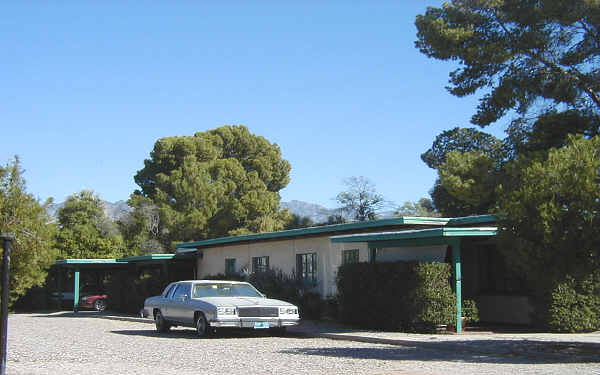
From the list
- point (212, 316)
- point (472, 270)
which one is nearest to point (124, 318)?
point (212, 316)

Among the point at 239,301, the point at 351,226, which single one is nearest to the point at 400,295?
the point at 239,301

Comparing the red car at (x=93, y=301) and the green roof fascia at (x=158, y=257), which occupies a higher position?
the green roof fascia at (x=158, y=257)

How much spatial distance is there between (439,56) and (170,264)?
15102 mm

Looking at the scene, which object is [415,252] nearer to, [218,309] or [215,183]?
[218,309]

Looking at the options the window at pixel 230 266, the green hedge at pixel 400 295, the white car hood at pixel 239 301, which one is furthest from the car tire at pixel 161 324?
the window at pixel 230 266

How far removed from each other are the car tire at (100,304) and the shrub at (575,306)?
22.9 metres

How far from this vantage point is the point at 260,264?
2798 cm

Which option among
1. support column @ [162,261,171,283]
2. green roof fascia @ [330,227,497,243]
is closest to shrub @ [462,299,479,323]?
green roof fascia @ [330,227,497,243]

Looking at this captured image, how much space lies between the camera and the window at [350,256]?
23312 millimetres

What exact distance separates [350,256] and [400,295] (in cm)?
545

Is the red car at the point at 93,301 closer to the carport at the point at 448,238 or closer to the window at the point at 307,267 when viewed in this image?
the window at the point at 307,267

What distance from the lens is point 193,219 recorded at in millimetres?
Answer: 47375

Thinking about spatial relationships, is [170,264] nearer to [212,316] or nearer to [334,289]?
[334,289]

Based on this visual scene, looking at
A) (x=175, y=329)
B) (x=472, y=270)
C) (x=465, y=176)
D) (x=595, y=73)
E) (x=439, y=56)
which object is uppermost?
(x=439, y=56)
